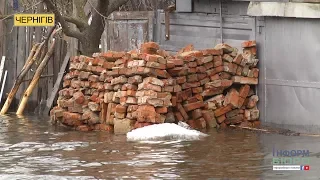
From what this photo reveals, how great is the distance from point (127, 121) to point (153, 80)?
36.0 inches

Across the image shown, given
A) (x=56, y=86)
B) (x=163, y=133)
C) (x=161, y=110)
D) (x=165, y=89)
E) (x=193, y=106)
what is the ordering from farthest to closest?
(x=56, y=86) < (x=193, y=106) < (x=165, y=89) < (x=161, y=110) < (x=163, y=133)

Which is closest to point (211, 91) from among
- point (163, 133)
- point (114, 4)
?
point (163, 133)

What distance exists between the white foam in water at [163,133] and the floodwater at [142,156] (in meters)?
0.25

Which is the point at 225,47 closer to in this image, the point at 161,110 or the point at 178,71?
the point at 178,71

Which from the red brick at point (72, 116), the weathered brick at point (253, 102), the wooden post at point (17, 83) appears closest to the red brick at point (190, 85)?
the weathered brick at point (253, 102)

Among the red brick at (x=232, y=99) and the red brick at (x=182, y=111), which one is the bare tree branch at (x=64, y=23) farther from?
the red brick at (x=232, y=99)

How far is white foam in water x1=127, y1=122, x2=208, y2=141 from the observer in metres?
15.6

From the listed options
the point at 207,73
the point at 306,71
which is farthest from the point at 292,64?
the point at 207,73

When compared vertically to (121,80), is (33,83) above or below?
below

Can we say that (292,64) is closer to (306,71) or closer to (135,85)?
(306,71)

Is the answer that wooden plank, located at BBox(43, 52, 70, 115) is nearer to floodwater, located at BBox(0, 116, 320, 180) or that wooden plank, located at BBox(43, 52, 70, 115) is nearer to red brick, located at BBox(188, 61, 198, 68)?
floodwater, located at BBox(0, 116, 320, 180)

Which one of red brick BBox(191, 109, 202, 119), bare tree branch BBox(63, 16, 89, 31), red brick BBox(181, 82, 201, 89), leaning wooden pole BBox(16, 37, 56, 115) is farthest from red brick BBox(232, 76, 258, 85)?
leaning wooden pole BBox(16, 37, 56, 115)

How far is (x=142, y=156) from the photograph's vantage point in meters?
13.5

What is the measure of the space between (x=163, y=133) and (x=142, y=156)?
6.95 ft
